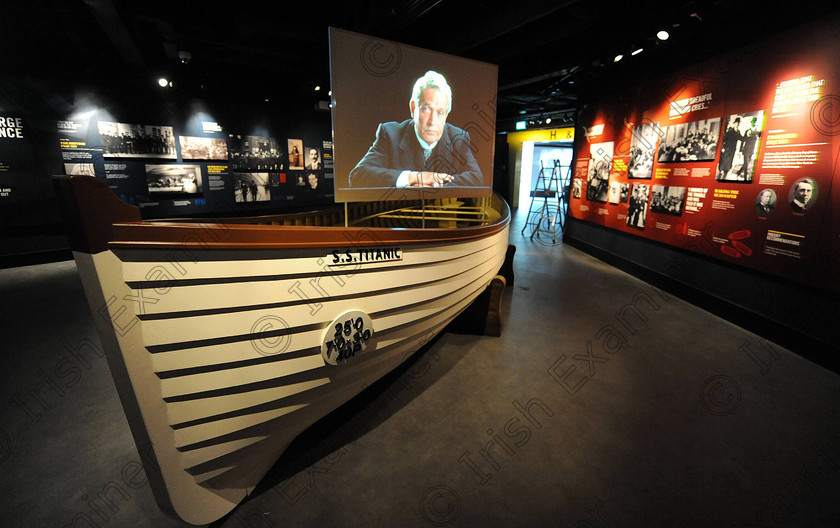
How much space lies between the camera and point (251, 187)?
7227mm

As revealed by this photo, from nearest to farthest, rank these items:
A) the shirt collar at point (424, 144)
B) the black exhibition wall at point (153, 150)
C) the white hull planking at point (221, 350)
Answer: the white hull planking at point (221, 350)
the shirt collar at point (424, 144)
the black exhibition wall at point (153, 150)

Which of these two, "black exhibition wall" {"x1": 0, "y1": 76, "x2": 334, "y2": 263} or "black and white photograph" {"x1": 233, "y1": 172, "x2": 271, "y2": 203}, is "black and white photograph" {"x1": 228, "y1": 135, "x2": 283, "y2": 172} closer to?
"black exhibition wall" {"x1": 0, "y1": 76, "x2": 334, "y2": 263}

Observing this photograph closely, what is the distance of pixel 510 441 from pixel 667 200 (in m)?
4.28

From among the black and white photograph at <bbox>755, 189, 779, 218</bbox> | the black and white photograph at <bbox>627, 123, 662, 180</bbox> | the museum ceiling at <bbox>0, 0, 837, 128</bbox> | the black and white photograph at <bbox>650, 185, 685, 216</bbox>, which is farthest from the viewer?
the black and white photograph at <bbox>627, 123, 662, 180</bbox>

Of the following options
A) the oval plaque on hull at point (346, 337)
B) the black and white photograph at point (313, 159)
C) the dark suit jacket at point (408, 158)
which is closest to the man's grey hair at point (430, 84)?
the dark suit jacket at point (408, 158)

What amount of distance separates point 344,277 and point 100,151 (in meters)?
6.50

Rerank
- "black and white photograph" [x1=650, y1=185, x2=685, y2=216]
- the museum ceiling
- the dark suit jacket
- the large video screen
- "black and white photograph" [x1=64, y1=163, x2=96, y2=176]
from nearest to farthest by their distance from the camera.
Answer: the large video screen, the dark suit jacket, the museum ceiling, "black and white photograph" [x1=650, y1=185, x2=685, y2=216], "black and white photograph" [x1=64, y1=163, x2=96, y2=176]

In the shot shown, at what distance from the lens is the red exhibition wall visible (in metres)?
2.90

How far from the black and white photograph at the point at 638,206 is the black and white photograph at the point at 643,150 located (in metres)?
0.16

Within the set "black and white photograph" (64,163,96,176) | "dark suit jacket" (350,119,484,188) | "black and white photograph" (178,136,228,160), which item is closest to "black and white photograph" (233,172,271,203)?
"black and white photograph" (178,136,228,160)

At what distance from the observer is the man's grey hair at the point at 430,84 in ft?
9.85

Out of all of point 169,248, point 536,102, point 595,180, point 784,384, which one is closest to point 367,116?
point 169,248

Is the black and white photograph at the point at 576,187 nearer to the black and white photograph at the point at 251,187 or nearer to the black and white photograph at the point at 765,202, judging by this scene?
the black and white photograph at the point at 765,202

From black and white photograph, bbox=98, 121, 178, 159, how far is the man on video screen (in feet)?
17.6
